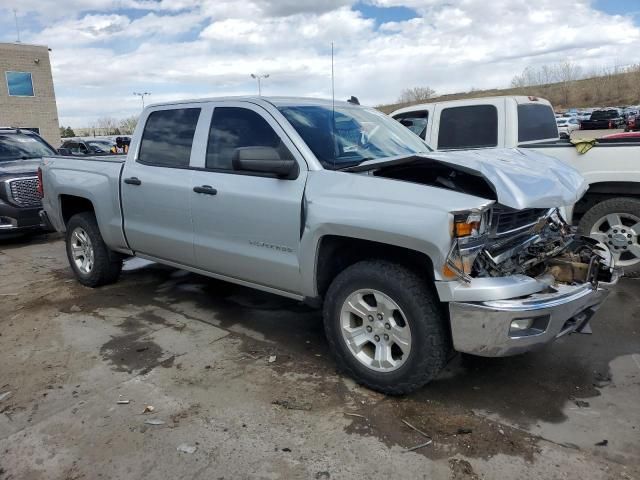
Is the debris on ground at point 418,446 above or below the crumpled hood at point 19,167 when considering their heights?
below

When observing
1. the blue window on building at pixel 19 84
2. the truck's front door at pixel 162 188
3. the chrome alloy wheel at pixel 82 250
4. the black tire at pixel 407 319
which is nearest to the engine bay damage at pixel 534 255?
the black tire at pixel 407 319

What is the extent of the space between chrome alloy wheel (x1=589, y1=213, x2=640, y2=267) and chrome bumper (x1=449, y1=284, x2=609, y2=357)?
3.03 meters

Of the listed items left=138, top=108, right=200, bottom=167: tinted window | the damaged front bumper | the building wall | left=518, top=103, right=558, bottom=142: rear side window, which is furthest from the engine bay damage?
the building wall

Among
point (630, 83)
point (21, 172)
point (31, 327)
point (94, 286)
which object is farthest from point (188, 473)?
point (630, 83)

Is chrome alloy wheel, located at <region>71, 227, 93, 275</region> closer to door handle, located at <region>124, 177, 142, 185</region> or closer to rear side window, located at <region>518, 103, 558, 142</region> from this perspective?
door handle, located at <region>124, 177, 142, 185</region>

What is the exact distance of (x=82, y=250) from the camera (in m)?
6.16

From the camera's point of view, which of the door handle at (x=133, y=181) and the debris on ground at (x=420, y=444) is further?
the door handle at (x=133, y=181)

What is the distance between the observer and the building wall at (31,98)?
31.9 meters

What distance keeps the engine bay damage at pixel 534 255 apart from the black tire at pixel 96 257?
4150 mm

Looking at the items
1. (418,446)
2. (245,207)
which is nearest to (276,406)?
(418,446)

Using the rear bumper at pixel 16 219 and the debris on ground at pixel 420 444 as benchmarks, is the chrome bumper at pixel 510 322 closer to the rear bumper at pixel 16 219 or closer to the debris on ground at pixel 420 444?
the debris on ground at pixel 420 444

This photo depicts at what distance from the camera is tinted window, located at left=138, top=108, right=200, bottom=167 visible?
4.72 m

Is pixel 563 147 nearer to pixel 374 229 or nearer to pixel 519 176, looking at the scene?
pixel 519 176

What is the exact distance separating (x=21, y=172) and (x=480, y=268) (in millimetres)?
7971
